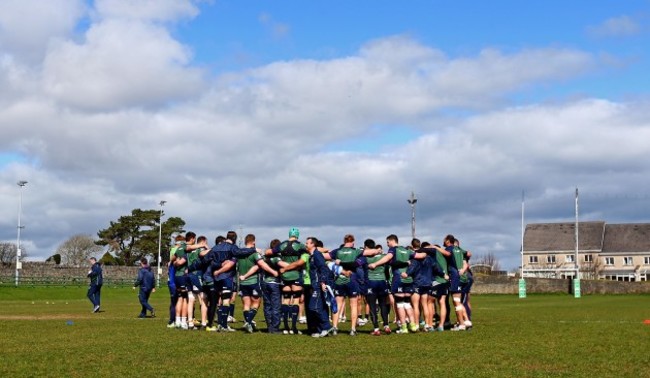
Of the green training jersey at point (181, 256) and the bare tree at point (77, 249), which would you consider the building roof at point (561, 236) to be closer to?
the bare tree at point (77, 249)

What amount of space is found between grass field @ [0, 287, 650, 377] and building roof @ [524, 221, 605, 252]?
113m

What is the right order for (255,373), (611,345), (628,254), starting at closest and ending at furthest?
(255,373), (611,345), (628,254)

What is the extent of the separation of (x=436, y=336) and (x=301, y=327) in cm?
460

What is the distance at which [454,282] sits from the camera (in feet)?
68.5

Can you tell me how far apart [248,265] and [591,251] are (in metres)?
119

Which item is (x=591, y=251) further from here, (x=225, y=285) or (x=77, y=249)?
(x=225, y=285)

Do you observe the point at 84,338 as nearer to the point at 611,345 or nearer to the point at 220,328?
the point at 220,328

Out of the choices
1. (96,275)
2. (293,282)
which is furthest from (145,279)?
(293,282)

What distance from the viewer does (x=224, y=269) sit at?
66.1 ft

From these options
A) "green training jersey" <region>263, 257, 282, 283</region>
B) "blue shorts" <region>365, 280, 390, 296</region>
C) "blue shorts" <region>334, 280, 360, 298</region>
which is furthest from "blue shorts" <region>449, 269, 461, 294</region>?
"green training jersey" <region>263, 257, 282, 283</region>

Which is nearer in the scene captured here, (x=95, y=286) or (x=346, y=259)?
(x=346, y=259)

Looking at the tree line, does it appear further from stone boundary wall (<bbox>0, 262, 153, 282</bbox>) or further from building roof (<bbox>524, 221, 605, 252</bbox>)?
building roof (<bbox>524, 221, 605, 252</bbox>)

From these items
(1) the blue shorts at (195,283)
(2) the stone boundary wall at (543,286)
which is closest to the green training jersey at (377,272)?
(1) the blue shorts at (195,283)

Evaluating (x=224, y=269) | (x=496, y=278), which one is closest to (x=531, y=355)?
(x=224, y=269)
